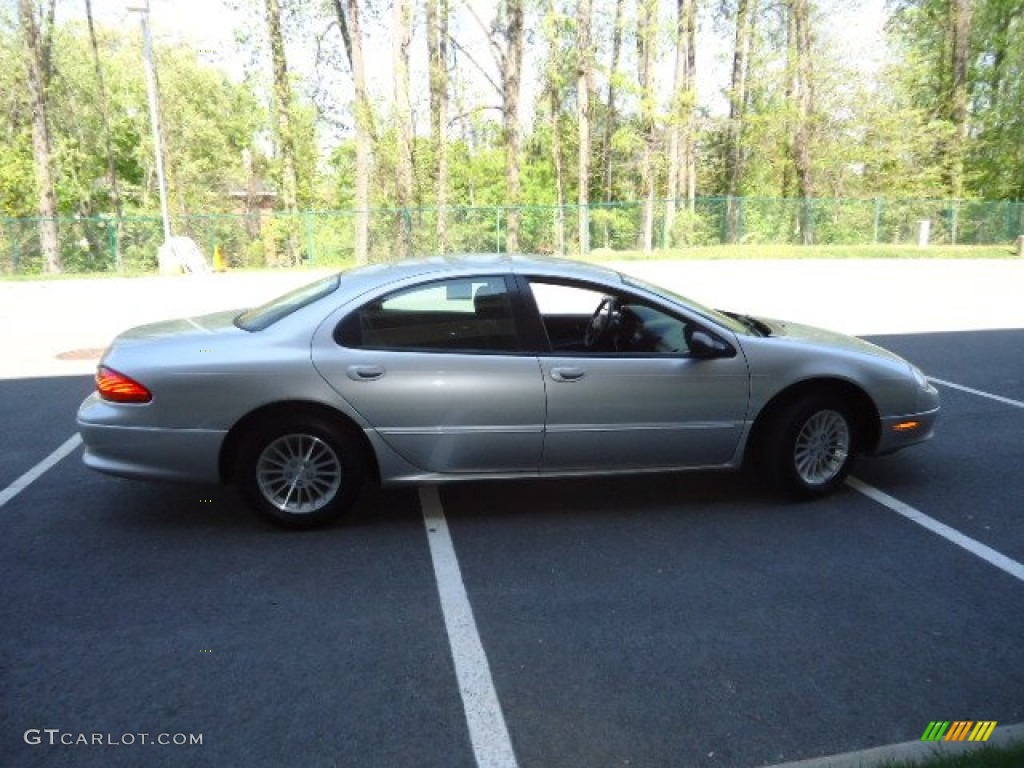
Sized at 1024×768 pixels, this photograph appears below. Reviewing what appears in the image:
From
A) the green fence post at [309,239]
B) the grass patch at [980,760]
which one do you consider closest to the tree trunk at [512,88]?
the green fence post at [309,239]

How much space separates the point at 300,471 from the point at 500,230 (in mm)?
24880

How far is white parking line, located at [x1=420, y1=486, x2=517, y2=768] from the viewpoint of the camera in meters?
2.57

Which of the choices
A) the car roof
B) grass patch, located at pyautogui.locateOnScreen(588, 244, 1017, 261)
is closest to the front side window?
the car roof

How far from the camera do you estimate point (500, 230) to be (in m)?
28.2

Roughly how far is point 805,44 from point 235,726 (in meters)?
41.0

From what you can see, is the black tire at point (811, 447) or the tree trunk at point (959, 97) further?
A: the tree trunk at point (959, 97)

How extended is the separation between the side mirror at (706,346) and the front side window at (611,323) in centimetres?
5

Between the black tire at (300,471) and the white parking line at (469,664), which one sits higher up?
the black tire at (300,471)

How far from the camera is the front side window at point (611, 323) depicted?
14.5 feet

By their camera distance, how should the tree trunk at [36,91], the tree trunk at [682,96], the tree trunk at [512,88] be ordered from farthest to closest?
the tree trunk at [682,96], the tree trunk at [512,88], the tree trunk at [36,91]

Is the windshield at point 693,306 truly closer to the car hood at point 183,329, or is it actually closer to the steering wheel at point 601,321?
the steering wheel at point 601,321

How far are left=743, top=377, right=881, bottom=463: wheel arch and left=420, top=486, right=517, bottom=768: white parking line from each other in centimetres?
191

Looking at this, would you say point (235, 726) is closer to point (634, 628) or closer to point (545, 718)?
point (545, 718)

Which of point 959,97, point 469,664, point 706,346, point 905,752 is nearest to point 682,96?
point 959,97
